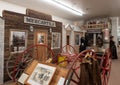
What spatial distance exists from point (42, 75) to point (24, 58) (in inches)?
112

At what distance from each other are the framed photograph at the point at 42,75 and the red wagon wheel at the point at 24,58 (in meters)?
1.12

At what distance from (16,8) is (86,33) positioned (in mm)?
6013

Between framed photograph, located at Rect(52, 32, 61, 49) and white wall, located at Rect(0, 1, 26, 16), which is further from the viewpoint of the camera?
framed photograph, located at Rect(52, 32, 61, 49)

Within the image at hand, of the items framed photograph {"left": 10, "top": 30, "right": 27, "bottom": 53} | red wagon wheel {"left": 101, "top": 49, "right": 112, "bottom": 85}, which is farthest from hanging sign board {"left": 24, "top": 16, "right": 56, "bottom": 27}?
red wagon wheel {"left": 101, "top": 49, "right": 112, "bottom": 85}

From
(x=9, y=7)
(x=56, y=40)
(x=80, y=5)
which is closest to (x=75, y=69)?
(x=56, y=40)

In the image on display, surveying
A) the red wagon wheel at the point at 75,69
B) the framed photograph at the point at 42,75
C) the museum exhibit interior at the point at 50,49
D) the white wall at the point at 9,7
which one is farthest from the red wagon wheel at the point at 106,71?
the white wall at the point at 9,7

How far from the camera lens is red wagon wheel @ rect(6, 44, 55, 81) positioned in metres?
3.95

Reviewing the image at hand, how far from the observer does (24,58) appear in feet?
16.3

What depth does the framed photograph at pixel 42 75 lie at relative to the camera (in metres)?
2.20

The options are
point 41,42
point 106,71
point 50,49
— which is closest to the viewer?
point 106,71

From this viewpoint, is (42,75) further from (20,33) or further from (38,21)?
(38,21)

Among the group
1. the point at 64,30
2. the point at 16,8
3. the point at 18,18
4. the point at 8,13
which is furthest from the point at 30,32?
the point at 64,30

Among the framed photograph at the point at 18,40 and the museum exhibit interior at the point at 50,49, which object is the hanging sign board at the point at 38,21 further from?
the framed photograph at the point at 18,40

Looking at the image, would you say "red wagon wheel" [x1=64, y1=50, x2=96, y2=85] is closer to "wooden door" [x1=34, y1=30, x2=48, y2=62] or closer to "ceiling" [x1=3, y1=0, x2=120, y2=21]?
"wooden door" [x1=34, y1=30, x2=48, y2=62]
